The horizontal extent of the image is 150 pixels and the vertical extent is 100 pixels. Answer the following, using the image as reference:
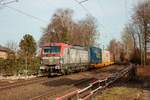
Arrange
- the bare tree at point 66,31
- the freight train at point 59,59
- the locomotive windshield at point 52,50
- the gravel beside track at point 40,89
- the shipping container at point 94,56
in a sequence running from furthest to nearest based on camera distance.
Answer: the bare tree at point 66,31 < the shipping container at point 94,56 < the locomotive windshield at point 52,50 < the freight train at point 59,59 < the gravel beside track at point 40,89

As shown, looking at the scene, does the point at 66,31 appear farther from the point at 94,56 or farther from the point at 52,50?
the point at 52,50

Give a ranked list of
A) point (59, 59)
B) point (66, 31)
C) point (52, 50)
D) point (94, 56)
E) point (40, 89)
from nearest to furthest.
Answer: point (40, 89) < point (59, 59) < point (52, 50) < point (94, 56) < point (66, 31)

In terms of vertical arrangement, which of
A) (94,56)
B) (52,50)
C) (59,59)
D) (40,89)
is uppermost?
(52,50)

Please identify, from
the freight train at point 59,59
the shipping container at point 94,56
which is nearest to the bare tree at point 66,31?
the shipping container at point 94,56

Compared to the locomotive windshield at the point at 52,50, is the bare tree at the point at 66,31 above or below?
above

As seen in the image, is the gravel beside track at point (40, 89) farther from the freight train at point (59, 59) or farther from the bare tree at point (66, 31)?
the bare tree at point (66, 31)

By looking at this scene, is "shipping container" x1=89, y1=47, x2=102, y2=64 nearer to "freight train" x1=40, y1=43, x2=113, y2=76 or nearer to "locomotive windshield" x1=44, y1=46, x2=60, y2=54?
"freight train" x1=40, y1=43, x2=113, y2=76

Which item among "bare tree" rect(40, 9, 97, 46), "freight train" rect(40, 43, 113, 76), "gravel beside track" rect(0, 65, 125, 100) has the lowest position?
"gravel beside track" rect(0, 65, 125, 100)

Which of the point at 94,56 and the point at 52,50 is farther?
the point at 94,56

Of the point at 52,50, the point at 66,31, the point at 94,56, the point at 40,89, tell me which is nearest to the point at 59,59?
the point at 52,50

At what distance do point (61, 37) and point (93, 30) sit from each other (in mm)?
18766

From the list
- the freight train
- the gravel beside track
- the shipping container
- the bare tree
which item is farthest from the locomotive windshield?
the bare tree

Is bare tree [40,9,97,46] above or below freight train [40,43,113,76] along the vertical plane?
above

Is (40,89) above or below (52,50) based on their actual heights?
below
